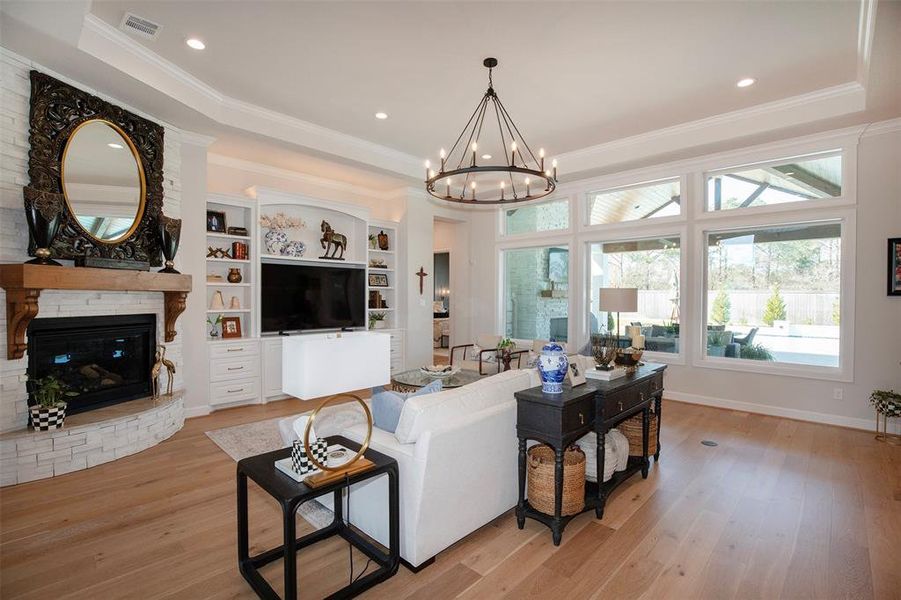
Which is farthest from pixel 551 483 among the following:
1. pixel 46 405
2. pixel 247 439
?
pixel 46 405

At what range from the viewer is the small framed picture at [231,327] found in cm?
543

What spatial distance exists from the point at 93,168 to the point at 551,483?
4330 mm

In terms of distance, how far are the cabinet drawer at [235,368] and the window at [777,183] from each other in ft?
19.3

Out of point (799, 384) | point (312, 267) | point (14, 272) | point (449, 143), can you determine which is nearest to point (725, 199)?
point (799, 384)

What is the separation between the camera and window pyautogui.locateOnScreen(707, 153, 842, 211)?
→ 4.64 metres

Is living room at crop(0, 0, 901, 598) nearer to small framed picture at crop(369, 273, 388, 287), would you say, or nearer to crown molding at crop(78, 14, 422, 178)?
crown molding at crop(78, 14, 422, 178)

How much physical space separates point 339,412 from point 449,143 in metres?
3.98

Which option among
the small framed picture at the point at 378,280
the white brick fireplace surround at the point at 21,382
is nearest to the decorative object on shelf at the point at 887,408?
the small framed picture at the point at 378,280

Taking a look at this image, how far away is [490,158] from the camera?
243 inches

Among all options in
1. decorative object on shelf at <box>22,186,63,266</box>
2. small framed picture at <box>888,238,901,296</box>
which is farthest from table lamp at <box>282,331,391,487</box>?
small framed picture at <box>888,238,901,296</box>

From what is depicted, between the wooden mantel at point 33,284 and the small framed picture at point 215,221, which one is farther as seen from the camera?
the small framed picture at point 215,221

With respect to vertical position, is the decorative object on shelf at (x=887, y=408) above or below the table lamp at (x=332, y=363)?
below

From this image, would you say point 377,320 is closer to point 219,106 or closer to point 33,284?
point 219,106

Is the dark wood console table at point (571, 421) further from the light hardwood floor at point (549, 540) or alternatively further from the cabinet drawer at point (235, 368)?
the cabinet drawer at point (235, 368)
